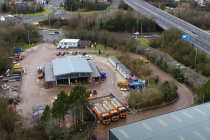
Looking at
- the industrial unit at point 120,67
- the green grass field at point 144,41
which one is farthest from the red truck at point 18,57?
the green grass field at point 144,41

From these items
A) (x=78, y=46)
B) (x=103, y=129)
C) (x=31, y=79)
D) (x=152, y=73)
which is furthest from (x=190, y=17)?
(x=103, y=129)

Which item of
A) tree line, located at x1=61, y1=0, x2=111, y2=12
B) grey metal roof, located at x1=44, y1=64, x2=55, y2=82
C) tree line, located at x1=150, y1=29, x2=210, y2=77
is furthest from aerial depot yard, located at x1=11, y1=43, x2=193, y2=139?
tree line, located at x1=61, y1=0, x2=111, y2=12

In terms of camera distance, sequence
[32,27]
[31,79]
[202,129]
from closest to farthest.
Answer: [202,129] < [31,79] < [32,27]

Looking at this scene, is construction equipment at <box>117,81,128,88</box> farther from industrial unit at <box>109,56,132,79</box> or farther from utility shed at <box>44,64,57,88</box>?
utility shed at <box>44,64,57,88</box>

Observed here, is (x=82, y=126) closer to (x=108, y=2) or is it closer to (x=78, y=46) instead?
(x=78, y=46)

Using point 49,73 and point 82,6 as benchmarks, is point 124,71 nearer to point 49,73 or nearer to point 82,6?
point 49,73

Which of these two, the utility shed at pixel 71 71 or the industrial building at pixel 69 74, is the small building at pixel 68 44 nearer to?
the industrial building at pixel 69 74

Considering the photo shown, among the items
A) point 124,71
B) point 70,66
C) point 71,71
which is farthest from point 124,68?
point 71,71
